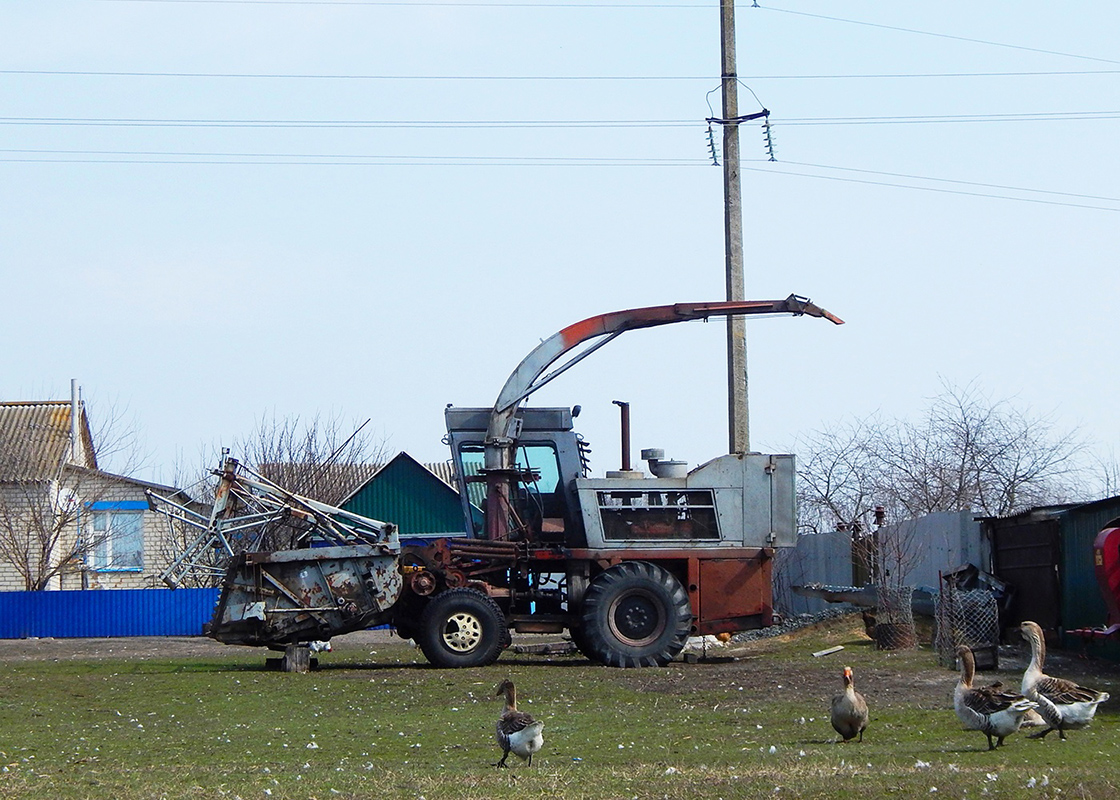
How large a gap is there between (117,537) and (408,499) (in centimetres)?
952

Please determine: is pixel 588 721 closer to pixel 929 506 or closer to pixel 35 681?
pixel 35 681

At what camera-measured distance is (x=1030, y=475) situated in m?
34.6

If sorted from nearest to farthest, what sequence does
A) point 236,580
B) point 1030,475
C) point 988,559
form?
point 236,580 < point 988,559 < point 1030,475

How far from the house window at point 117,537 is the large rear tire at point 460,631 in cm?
2898

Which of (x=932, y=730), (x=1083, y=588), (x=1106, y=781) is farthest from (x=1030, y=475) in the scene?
(x=1106, y=781)

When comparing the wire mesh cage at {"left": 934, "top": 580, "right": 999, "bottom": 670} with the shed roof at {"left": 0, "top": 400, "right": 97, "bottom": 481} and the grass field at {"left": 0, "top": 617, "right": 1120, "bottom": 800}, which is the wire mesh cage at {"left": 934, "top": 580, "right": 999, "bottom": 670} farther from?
the shed roof at {"left": 0, "top": 400, "right": 97, "bottom": 481}

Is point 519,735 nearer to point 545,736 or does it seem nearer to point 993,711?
point 545,736

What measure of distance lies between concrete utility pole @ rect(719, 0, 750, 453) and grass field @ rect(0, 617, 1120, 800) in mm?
→ 3890

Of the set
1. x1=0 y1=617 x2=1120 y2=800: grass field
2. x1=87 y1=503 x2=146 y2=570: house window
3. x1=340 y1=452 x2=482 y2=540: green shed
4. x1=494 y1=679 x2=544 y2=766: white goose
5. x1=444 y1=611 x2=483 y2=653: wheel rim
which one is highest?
x1=340 y1=452 x2=482 y2=540: green shed

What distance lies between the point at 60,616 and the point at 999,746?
3138 cm

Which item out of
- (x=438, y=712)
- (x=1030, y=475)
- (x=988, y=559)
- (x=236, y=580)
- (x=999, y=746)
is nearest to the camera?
(x=999, y=746)

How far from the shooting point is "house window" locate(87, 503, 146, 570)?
45.7m

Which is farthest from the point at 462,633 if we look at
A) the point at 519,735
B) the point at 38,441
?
the point at 38,441

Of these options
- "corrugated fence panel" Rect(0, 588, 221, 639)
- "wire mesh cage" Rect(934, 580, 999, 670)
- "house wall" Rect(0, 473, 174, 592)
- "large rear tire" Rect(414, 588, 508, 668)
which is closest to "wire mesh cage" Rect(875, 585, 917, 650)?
"wire mesh cage" Rect(934, 580, 999, 670)
